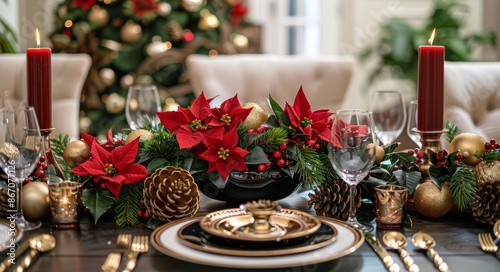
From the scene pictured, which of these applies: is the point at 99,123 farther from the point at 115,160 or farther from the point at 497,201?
the point at 497,201

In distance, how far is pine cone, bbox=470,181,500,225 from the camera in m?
1.12

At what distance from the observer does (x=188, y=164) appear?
3.89 ft

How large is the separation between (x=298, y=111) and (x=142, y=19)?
8.45 ft

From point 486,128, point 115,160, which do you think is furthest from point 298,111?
point 486,128

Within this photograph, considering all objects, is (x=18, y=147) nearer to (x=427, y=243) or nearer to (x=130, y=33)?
(x=427, y=243)

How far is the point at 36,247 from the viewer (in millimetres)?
1007

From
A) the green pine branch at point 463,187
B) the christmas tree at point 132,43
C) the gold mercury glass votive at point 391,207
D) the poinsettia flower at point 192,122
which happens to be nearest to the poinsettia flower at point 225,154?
the poinsettia flower at point 192,122

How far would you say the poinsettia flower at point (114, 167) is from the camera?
1162 millimetres

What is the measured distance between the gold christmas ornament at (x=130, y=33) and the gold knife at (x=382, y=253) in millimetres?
2783

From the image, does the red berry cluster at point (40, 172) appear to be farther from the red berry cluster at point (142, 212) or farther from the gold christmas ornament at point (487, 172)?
the gold christmas ornament at point (487, 172)

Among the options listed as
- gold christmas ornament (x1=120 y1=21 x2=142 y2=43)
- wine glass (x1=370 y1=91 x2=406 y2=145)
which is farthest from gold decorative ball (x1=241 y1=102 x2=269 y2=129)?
gold christmas ornament (x1=120 y1=21 x2=142 y2=43)

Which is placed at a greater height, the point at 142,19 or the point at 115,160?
the point at 142,19

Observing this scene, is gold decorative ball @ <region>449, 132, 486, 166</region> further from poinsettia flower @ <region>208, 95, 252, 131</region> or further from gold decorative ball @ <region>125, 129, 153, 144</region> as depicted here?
gold decorative ball @ <region>125, 129, 153, 144</region>

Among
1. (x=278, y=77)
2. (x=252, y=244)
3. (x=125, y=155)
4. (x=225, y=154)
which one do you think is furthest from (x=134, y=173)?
(x=278, y=77)
